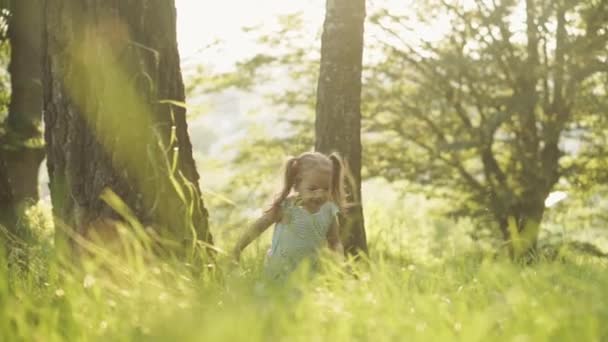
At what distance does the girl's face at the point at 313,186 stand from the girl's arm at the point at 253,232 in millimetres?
262


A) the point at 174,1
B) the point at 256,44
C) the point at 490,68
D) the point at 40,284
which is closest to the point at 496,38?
the point at 490,68

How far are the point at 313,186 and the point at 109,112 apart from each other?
2.04 m

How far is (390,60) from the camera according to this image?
13.0m

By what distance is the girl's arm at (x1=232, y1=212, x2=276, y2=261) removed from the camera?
16.4 ft

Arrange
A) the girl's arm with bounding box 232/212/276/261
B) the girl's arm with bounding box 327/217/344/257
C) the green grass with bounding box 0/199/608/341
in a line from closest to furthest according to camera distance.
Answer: the green grass with bounding box 0/199/608/341, the girl's arm with bounding box 232/212/276/261, the girl's arm with bounding box 327/217/344/257

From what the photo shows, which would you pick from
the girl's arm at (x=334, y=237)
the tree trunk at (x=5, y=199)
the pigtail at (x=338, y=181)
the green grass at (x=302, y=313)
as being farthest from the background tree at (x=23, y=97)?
the green grass at (x=302, y=313)

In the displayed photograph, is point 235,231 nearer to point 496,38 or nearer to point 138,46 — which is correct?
point 496,38

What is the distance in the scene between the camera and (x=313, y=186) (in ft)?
19.7

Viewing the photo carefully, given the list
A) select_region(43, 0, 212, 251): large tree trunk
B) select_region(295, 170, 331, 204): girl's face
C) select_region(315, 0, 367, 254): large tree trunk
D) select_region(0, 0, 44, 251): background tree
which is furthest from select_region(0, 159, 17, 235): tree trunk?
select_region(0, 0, 44, 251): background tree

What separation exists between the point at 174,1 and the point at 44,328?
2.63 metres

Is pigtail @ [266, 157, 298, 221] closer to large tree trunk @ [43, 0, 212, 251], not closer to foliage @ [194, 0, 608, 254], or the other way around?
large tree trunk @ [43, 0, 212, 251]

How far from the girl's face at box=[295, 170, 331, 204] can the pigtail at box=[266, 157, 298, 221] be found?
0.20 feet

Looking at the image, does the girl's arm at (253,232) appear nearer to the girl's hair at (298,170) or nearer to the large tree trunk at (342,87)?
the girl's hair at (298,170)

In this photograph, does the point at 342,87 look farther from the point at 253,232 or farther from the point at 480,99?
the point at 480,99
